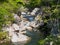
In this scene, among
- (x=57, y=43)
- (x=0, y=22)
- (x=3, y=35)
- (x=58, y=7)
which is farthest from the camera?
(x=0, y=22)

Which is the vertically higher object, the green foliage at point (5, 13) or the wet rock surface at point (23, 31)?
the green foliage at point (5, 13)

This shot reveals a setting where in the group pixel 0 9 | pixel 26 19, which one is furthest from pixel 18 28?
pixel 26 19

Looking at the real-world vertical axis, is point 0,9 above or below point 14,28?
above

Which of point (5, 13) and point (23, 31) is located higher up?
point (5, 13)

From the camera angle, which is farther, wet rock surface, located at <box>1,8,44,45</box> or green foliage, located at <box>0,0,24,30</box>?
green foliage, located at <box>0,0,24,30</box>

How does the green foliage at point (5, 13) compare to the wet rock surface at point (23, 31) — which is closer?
the wet rock surface at point (23, 31)

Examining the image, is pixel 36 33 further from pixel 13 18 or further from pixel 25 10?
pixel 25 10

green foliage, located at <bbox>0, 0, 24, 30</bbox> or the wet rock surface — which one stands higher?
green foliage, located at <bbox>0, 0, 24, 30</bbox>

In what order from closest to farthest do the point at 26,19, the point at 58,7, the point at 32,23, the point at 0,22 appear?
1. the point at 58,7
2. the point at 0,22
3. the point at 32,23
4. the point at 26,19

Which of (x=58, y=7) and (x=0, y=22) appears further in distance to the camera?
(x=0, y=22)

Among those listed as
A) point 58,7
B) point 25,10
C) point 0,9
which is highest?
point 58,7

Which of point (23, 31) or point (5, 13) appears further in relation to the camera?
point (5, 13)
